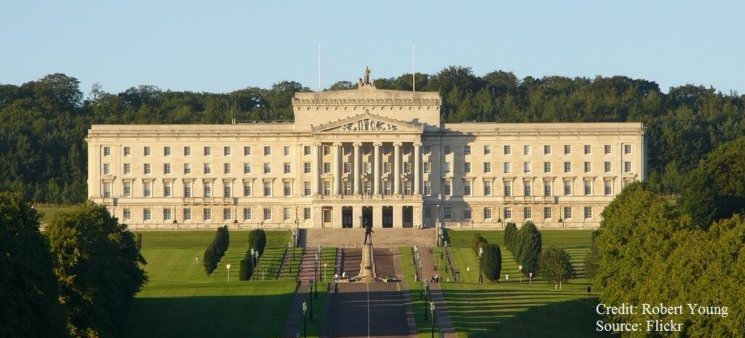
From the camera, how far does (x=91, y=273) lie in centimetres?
8775

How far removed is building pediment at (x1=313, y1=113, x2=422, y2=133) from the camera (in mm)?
149750

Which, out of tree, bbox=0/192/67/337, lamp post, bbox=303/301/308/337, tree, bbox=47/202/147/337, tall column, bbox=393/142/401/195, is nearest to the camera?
tree, bbox=0/192/67/337

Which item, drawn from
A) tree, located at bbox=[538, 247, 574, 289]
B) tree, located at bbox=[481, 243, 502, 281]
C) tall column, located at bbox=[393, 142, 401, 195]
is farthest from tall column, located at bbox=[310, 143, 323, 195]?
tree, located at bbox=[538, 247, 574, 289]

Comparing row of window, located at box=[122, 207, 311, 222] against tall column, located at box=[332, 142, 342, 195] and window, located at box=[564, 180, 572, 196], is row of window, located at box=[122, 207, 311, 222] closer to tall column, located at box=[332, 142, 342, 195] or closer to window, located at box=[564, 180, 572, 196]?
tall column, located at box=[332, 142, 342, 195]

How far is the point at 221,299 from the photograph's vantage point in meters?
101

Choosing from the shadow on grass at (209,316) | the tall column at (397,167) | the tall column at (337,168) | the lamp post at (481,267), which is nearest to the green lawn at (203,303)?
the shadow on grass at (209,316)

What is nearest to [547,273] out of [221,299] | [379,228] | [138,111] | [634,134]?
[221,299]

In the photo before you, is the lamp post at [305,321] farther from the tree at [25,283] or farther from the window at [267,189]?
the window at [267,189]

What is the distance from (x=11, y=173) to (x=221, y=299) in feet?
236

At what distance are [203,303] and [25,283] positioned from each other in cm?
2761

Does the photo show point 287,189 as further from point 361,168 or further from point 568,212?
point 568,212

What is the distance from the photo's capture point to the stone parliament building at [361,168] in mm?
151625

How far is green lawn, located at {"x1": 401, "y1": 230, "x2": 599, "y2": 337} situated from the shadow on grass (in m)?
6.43

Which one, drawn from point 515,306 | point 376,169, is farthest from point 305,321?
point 376,169
